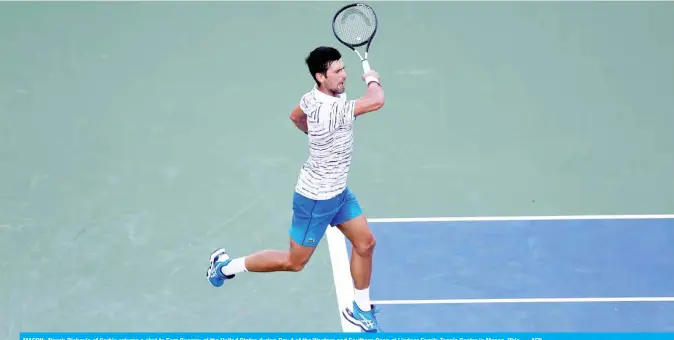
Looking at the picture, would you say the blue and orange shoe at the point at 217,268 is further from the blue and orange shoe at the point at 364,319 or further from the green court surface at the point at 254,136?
the blue and orange shoe at the point at 364,319

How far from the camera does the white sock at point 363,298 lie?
Result: 8.38 m

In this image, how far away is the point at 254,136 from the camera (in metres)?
10.6

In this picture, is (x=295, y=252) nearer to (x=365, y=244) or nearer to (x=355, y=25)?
(x=365, y=244)

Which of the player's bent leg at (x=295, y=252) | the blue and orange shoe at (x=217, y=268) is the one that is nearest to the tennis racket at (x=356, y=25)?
the player's bent leg at (x=295, y=252)

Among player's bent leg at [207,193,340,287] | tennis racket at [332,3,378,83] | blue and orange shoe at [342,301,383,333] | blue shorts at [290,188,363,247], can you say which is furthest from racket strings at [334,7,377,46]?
blue and orange shoe at [342,301,383,333]

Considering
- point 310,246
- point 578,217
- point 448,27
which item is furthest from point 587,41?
point 310,246

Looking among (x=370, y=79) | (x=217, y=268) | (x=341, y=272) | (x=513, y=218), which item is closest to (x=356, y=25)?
(x=370, y=79)

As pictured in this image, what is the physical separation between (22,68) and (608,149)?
5156 mm

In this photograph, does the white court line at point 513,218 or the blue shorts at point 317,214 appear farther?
the white court line at point 513,218

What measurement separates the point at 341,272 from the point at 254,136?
77.3 inches

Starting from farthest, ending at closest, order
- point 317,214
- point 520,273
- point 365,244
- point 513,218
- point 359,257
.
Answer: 1. point 513,218
2. point 520,273
3. point 359,257
4. point 365,244
5. point 317,214

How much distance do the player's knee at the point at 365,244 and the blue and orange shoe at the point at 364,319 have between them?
1.61 ft

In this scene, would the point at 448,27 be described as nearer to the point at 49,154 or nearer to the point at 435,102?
the point at 435,102

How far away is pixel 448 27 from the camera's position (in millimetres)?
11766
